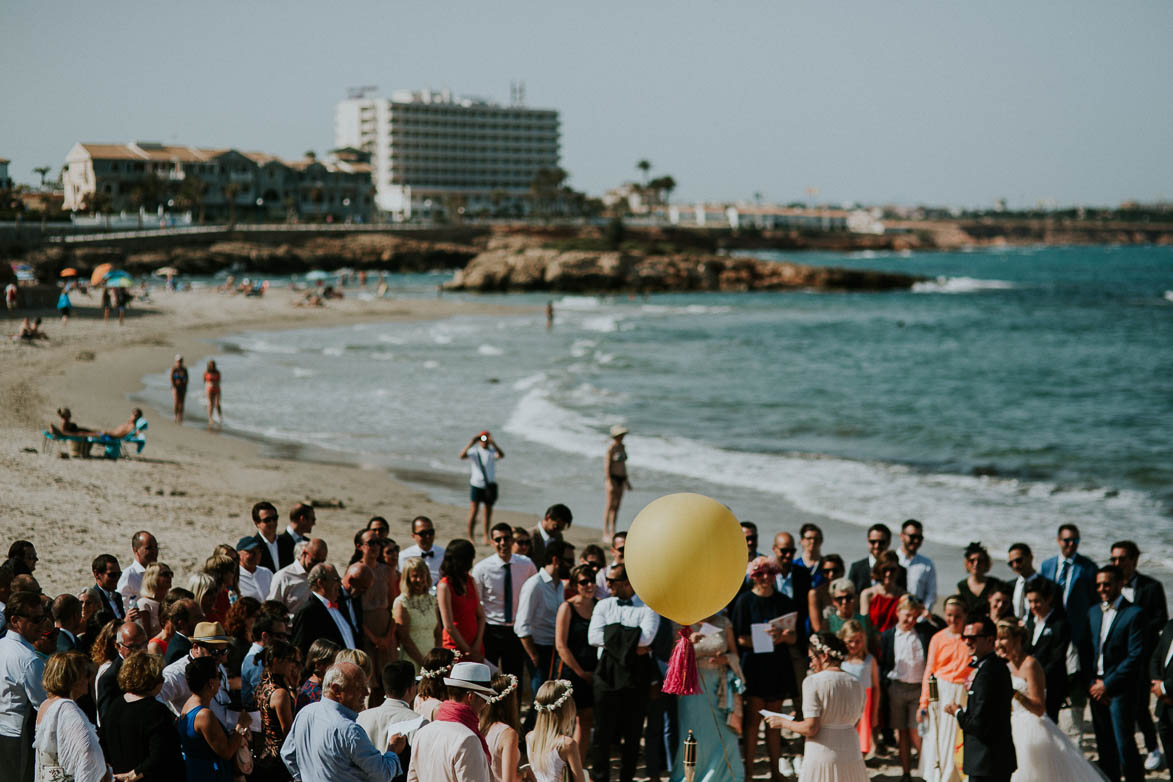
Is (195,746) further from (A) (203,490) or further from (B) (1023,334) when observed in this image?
(B) (1023,334)

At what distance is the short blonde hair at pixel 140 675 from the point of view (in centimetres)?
502

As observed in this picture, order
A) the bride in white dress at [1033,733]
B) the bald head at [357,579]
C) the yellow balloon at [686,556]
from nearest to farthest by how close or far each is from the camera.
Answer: the yellow balloon at [686,556] < the bride in white dress at [1033,733] < the bald head at [357,579]

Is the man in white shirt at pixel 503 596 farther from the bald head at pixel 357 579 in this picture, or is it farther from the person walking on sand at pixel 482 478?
the person walking on sand at pixel 482 478

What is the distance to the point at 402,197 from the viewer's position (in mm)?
176625

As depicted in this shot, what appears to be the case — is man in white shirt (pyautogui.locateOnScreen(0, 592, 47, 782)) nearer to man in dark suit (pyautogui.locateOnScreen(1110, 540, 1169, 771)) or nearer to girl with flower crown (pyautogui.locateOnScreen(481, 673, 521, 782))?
girl with flower crown (pyautogui.locateOnScreen(481, 673, 521, 782))

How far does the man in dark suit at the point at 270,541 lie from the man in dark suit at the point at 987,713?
5.02m

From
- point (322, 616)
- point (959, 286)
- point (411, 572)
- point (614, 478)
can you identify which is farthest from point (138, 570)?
point (959, 286)

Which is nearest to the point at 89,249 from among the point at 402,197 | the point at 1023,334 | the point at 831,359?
the point at 831,359

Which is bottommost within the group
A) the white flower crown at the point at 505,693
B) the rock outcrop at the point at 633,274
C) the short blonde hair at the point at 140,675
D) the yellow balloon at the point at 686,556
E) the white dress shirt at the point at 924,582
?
the white dress shirt at the point at 924,582

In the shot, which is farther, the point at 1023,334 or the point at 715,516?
the point at 1023,334

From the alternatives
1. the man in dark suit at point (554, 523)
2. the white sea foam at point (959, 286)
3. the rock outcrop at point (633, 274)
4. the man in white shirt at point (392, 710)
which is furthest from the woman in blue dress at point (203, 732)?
the white sea foam at point (959, 286)

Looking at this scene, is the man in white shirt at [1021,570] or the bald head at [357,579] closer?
the bald head at [357,579]

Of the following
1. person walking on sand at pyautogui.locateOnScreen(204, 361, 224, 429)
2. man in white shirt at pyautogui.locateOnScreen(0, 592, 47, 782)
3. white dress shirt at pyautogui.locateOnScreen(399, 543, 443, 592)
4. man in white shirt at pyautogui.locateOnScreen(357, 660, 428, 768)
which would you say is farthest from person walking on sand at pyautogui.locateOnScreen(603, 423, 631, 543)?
person walking on sand at pyautogui.locateOnScreen(204, 361, 224, 429)

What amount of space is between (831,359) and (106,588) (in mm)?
41442
